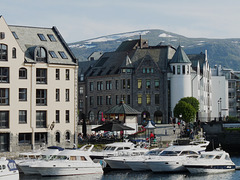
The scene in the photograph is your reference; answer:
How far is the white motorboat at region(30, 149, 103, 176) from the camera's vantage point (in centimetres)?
6950

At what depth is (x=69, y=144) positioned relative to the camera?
9100 cm

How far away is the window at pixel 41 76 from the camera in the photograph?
289 feet

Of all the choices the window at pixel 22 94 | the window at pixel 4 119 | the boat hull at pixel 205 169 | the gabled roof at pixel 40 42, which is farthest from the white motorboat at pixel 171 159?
the gabled roof at pixel 40 42

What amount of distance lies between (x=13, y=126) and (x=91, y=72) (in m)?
79.5

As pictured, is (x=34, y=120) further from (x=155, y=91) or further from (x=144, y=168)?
(x=155, y=91)

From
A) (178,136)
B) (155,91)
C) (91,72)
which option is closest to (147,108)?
(155,91)

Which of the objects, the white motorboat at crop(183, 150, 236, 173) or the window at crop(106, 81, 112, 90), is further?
the window at crop(106, 81, 112, 90)

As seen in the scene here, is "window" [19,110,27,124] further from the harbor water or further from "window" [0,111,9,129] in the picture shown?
the harbor water

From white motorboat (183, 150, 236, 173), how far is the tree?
60.4m

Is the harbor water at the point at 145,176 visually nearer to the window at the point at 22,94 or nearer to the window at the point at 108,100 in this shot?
the window at the point at 22,94

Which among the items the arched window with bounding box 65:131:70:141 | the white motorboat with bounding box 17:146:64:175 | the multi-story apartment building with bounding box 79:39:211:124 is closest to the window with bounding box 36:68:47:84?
the arched window with bounding box 65:131:70:141

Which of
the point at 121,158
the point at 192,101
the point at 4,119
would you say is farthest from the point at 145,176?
the point at 192,101

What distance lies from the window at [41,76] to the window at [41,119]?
14.2 ft

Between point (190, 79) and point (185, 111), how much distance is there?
1605cm
